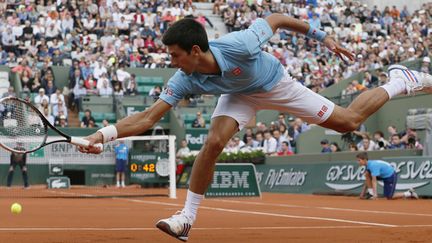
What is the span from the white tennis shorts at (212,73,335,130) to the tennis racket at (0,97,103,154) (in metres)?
1.63

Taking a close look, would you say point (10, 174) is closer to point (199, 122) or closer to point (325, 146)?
point (199, 122)

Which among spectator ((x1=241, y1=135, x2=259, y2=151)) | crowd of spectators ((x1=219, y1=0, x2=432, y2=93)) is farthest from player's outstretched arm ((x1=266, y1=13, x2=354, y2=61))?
crowd of spectators ((x1=219, y1=0, x2=432, y2=93))

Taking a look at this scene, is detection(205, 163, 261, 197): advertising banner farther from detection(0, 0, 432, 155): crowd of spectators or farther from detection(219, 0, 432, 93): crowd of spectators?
detection(219, 0, 432, 93): crowd of spectators

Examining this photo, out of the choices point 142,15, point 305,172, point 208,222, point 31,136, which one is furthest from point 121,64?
point 31,136

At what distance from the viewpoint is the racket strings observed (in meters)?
7.62

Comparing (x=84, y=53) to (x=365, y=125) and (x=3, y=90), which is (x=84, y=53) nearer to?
(x=3, y=90)

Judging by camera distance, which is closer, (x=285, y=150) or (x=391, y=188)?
(x=391, y=188)

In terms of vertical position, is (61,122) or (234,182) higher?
(61,122)

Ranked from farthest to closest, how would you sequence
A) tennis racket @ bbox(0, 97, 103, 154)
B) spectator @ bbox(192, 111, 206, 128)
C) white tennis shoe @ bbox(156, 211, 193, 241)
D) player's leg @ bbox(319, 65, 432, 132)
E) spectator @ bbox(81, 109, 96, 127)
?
spectator @ bbox(192, 111, 206, 128) < spectator @ bbox(81, 109, 96, 127) < player's leg @ bbox(319, 65, 432, 132) < white tennis shoe @ bbox(156, 211, 193, 241) < tennis racket @ bbox(0, 97, 103, 154)

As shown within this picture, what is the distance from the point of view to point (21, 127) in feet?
25.7

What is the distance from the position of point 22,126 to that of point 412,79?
13.2ft

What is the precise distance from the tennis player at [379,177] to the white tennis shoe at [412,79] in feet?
33.6

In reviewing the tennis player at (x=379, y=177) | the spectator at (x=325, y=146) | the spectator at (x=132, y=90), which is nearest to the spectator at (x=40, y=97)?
the spectator at (x=132, y=90)

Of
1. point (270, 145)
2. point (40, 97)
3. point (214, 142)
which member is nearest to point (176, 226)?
point (214, 142)
